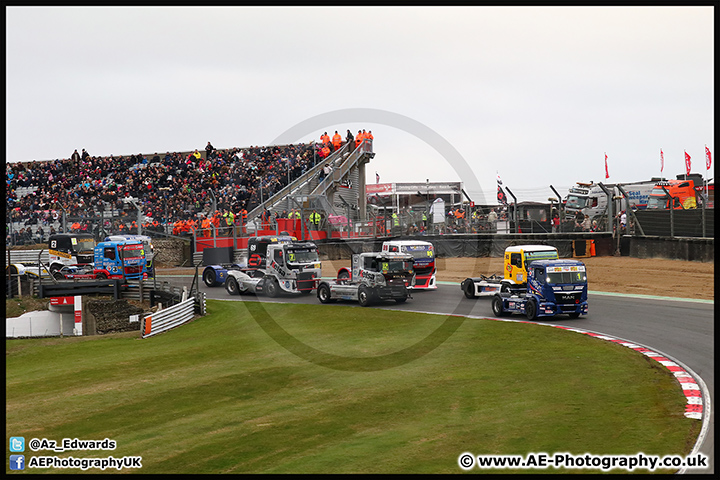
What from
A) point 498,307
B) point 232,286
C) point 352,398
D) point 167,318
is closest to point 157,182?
point 232,286

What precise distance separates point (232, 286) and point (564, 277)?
15.7 meters

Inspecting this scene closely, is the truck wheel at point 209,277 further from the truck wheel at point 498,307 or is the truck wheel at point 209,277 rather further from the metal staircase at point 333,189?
the truck wheel at point 498,307

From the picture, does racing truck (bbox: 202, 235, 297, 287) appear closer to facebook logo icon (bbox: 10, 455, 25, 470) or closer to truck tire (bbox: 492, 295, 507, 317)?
truck tire (bbox: 492, 295, 507, 317)

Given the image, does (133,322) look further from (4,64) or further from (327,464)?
(327,464)

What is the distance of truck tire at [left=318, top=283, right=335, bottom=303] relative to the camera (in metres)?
26.4

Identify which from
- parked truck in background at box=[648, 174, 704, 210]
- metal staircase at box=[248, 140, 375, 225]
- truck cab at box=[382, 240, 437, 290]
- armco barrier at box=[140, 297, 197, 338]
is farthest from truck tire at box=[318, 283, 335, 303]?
parked truck in background at box=[648, 174, 704, 210]

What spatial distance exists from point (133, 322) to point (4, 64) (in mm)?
19617

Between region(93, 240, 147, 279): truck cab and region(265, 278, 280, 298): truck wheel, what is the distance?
796 centimetres

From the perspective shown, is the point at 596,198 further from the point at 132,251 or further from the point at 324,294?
the point at 132,251

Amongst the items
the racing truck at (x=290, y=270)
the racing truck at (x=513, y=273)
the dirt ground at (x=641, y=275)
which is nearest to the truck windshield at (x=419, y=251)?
the racing truck at (x=513, y=273)

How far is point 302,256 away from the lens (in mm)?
28922

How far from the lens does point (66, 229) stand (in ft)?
137

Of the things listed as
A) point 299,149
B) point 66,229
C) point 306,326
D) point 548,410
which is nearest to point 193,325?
point 306,326

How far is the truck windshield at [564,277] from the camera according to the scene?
20.1 metres
